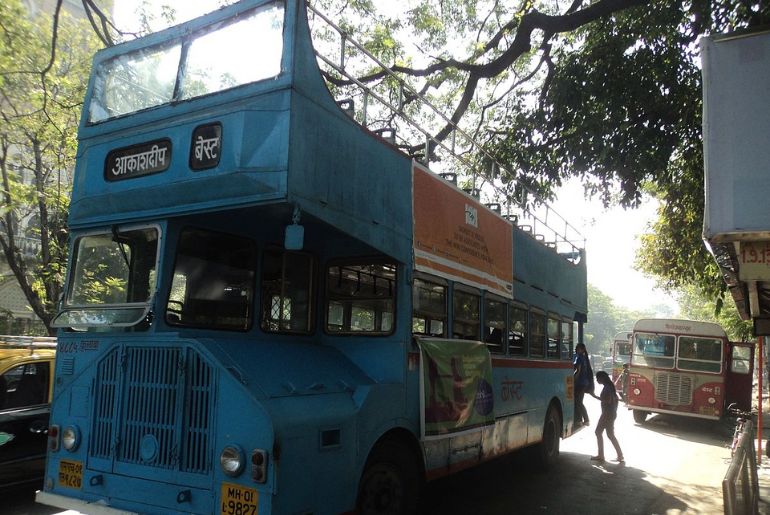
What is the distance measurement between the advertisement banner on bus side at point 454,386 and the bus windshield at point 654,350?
1060cm

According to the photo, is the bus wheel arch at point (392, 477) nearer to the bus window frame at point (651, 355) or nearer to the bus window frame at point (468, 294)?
the bus window frame at point (468, 294)

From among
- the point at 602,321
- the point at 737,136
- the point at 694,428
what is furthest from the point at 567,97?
the point at 602,321

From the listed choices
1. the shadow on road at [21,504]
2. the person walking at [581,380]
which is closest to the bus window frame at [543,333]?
the person walking at [581,380]

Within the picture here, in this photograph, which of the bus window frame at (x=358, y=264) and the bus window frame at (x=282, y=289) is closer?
the bus window frame at (x=282, y=289)

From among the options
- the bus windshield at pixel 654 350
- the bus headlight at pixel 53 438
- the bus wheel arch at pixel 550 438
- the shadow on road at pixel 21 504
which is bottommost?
the shadow on road at pixel 21 504

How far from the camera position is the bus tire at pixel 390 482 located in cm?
470

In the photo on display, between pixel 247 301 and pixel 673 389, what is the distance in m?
13.6

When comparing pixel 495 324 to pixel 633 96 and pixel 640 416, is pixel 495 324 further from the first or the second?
pixel 640 416

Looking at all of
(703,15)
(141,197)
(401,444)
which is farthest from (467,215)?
(703,15)

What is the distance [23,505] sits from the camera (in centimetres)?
618

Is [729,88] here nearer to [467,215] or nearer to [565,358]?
[467,215]

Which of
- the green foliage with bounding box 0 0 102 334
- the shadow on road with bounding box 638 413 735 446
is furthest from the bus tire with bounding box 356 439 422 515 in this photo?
the shadow on road with bounding box 638 413 735 446

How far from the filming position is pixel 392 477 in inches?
197

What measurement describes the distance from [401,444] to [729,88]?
147 inches
